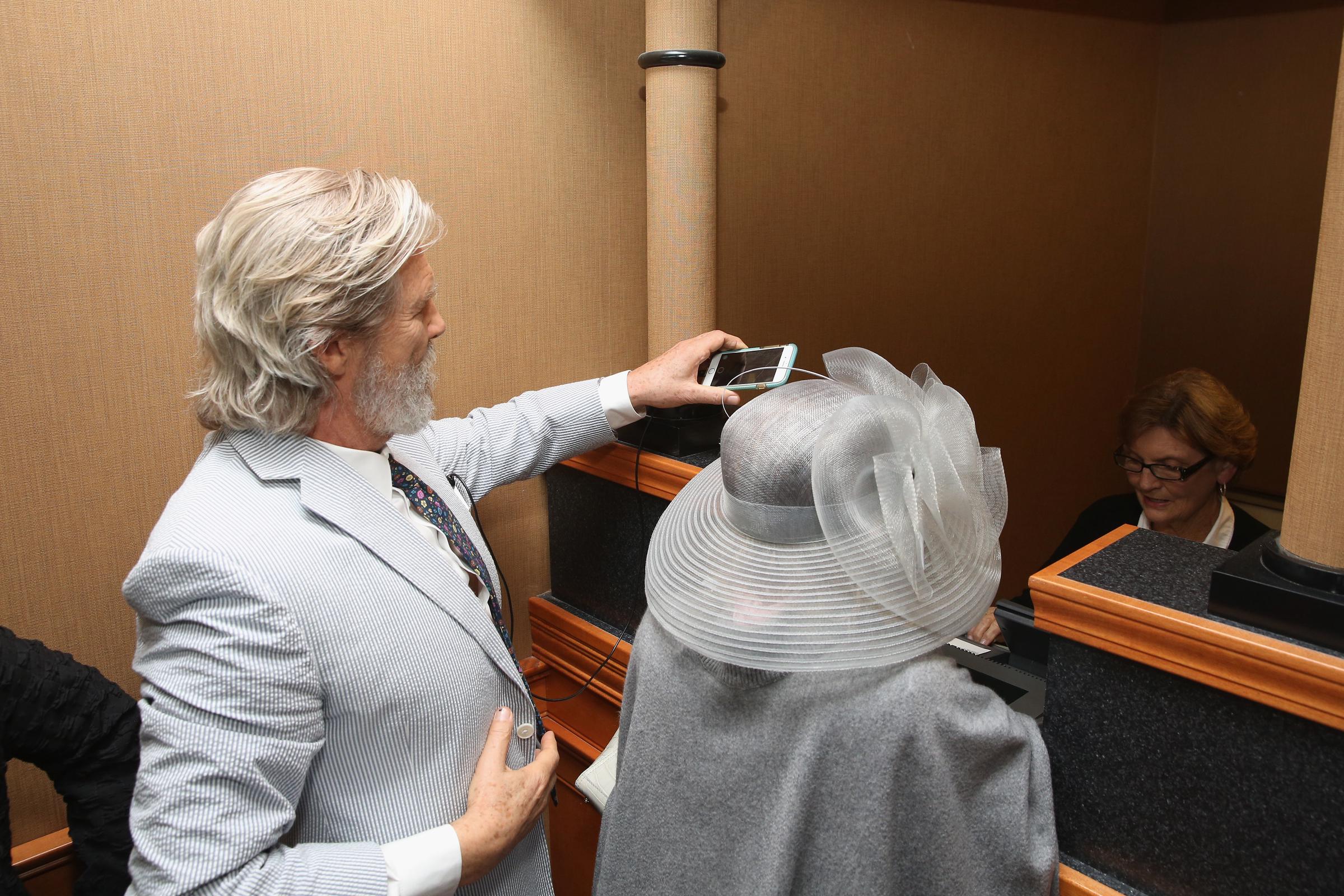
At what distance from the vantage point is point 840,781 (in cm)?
84

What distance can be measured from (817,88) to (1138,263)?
200 cm

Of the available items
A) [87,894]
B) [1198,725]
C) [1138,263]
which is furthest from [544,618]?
[1138,263]

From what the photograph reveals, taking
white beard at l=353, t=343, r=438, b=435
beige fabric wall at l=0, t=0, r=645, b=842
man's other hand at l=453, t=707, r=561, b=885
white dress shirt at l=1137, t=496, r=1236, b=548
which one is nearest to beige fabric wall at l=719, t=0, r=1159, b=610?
beige fabric wall at l=0, t=0, r=645, b=842

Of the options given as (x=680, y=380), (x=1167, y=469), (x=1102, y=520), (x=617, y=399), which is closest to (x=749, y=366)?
(x=680, y=380)

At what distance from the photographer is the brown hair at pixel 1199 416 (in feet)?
6.29

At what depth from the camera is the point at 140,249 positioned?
139 centimetres

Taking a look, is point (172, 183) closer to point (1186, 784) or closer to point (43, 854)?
point (43, 854)

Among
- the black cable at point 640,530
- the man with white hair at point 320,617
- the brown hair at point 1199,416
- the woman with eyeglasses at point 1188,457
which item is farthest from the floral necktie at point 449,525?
the brown hair at point 1199,416

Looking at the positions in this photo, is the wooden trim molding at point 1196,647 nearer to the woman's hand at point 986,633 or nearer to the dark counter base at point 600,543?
the dark counter base at point 600,543

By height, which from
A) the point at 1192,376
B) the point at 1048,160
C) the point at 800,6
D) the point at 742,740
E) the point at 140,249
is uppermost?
the point at 800,6

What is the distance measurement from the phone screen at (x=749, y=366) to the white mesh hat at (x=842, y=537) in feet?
2.00

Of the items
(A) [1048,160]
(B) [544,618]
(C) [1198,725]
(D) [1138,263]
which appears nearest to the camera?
(C) [1198,725]

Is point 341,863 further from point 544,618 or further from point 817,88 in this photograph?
point 817,88

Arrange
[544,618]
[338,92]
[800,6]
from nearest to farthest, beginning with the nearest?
[338,92]
[544,618]
[800,6]
